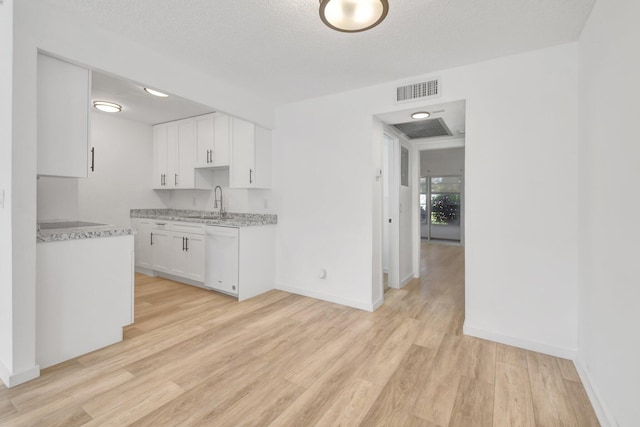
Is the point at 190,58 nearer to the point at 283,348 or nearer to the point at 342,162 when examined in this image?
the point at 342,162

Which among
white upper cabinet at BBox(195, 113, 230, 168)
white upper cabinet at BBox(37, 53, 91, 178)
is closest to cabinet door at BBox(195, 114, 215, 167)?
white upper cabinet at BBox(195, 113, 230, 168)

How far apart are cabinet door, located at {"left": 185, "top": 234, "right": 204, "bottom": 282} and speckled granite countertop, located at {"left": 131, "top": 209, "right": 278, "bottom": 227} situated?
24cm

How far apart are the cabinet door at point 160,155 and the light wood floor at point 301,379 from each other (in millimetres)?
2677

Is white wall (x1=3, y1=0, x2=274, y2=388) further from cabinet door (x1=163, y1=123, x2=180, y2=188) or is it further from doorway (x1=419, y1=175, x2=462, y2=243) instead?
doorway (x1=419, y1=175, x2=462, y2=243)

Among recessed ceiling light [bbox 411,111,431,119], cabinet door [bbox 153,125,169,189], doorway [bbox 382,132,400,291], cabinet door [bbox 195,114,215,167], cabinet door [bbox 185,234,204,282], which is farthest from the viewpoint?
cabinet door [bbox 153,125,169,189]

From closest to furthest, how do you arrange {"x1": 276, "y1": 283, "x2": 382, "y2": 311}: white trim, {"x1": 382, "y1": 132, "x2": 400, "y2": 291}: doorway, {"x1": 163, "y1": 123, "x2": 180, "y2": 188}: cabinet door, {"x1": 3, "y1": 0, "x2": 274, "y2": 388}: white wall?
{"x1": 3, "y1": 0, "x2": 274, "y2": 388}: white wall, {"x1": 276, "y1": 283, "x2": 382, "y2": 311}: white trim, {"x1": 382, "y1": 132, "x2": 400, "y2": 291}: doorway, {"x1": 163, "y1": 123, "x2": 180, "y2": 188}: cabinet door

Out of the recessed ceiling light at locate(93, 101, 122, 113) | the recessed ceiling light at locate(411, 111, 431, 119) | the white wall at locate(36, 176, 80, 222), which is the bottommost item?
the white wall at locate(36, 176, 80, 222)

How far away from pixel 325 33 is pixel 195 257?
10.3 ft

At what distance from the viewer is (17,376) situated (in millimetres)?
1876

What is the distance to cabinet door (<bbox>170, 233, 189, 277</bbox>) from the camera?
4.14m

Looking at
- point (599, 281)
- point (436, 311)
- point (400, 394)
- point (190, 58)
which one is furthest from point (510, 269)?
point (190, 58)

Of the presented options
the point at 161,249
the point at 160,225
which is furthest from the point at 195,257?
the point at 160,225

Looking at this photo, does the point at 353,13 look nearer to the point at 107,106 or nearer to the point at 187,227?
the point at 187,227

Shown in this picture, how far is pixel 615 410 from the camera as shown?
4.91 ft
